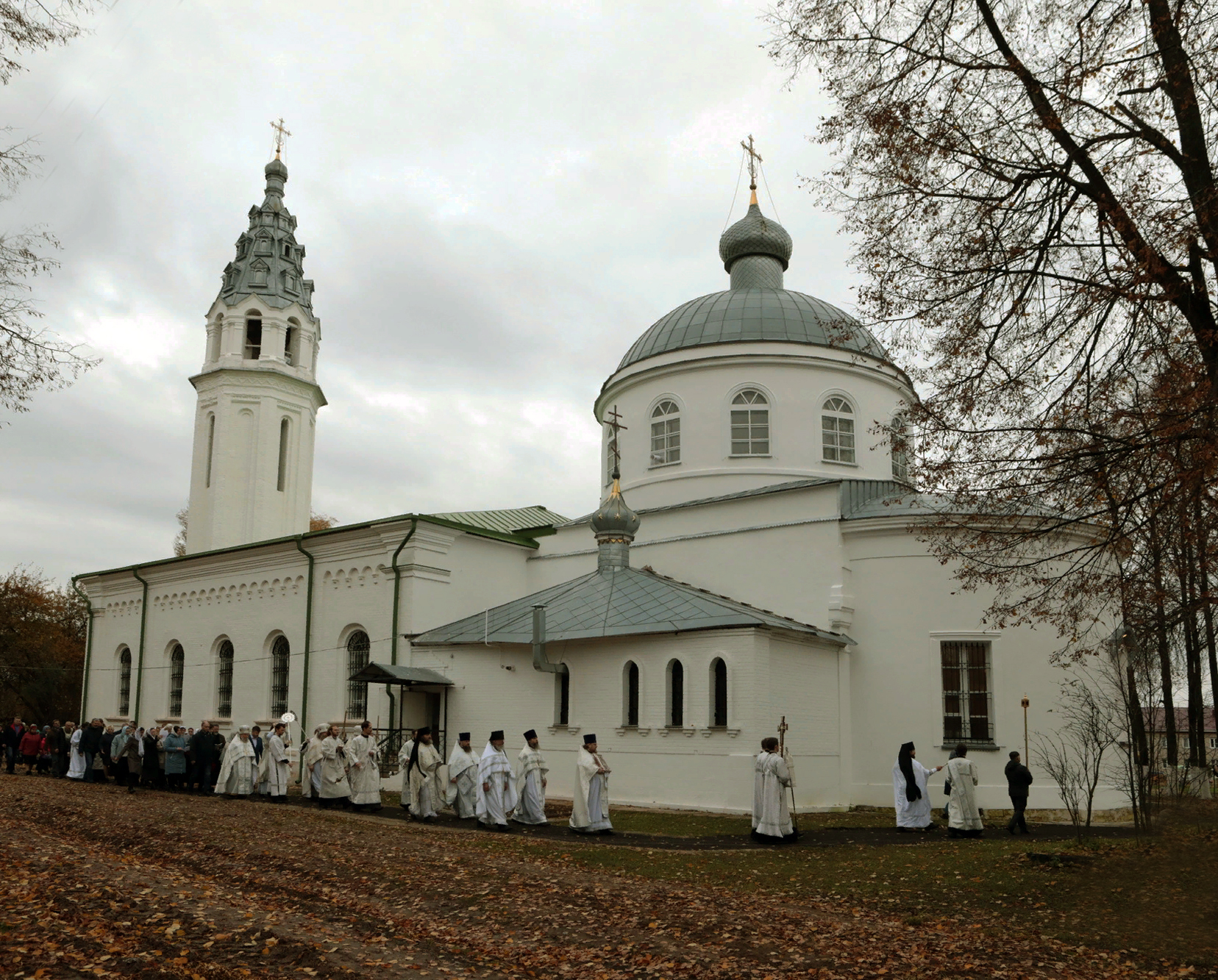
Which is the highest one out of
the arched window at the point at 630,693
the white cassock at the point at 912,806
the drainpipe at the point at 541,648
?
the drainpipe at the point at 541,648

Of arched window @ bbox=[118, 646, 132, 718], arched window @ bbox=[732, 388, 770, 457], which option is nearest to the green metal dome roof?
arched window @ bbox=[732, 388, 770, 457]

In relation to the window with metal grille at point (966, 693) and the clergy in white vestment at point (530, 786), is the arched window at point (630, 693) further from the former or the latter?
the window with metal grille at point (966, 693)

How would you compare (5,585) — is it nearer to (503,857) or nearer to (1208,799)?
(503,857)

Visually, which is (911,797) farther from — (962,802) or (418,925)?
(418,925)

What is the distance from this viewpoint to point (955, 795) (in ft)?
48.8

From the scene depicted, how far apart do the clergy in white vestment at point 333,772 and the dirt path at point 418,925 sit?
6.51m

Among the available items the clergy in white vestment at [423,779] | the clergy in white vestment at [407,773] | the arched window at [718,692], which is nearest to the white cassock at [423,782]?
the clergy in white vestment at [423,779]

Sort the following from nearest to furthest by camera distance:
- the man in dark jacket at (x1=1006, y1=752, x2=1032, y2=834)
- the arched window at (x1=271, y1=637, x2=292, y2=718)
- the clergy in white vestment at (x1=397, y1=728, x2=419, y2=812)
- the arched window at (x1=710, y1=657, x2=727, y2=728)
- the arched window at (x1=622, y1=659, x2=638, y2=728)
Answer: the man in dark jacket at (x1=1006, y1=752, x2=1032, y2=834)
the clergy in white vestment at (x1=397, y1=728, x2=419, y2=812)
the arched window at (x1=710, y1=657, x2=727, y2=728)
the arched window at (x1=622, y1=659, x2=638, y2=728)
the arched window at (x1=271, y1=637, x2=292, y2=718)

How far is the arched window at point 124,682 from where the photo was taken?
30250 millimetres

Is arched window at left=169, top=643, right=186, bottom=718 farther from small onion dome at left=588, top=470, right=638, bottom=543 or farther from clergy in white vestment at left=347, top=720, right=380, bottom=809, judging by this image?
small onion dome at left=588, top=470, right=638, bottom=543

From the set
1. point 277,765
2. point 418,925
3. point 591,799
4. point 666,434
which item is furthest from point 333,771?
point 418,925

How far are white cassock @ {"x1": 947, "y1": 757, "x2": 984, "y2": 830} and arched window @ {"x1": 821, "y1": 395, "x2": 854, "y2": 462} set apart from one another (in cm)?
1014

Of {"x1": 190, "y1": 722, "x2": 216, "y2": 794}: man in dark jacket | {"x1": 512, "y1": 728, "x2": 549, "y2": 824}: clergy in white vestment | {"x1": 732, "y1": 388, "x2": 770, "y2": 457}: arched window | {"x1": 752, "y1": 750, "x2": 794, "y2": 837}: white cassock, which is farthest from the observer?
{"x1": 732, "y1": 388, "x2": 770, "y2": 457}: arched window

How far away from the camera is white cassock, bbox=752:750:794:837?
13.8 meters
